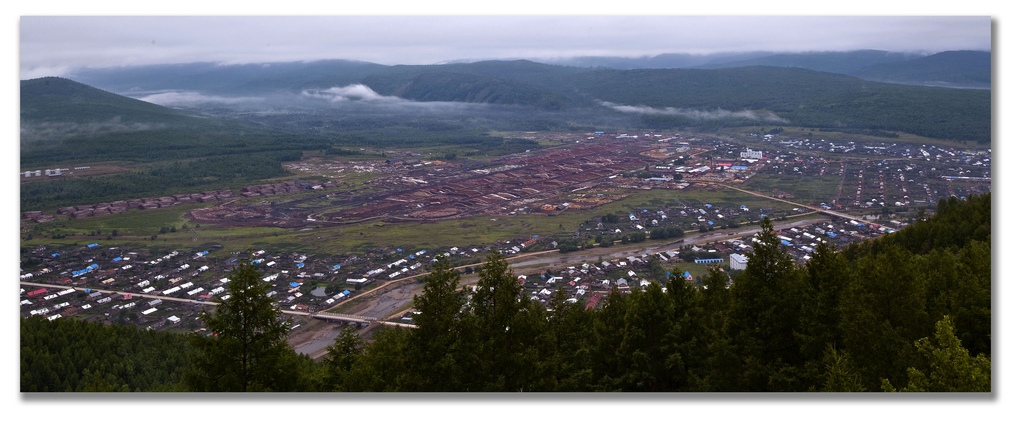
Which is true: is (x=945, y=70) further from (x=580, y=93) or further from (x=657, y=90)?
(x=580, y=93)

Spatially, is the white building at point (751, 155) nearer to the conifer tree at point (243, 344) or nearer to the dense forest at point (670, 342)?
the dense forest at point (670, 342)

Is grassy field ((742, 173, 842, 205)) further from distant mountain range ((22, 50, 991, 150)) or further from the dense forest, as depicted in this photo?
the dense forest

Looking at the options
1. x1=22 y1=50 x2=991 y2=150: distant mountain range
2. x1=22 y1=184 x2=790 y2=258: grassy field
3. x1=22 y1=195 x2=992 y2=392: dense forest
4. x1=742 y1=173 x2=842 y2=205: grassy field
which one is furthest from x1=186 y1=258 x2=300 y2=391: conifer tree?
x1=742 y1=173 x2=842 y2=205: grassy field

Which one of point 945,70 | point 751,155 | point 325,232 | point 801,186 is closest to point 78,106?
point 325,232

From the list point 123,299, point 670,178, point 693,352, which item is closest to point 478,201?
point 670,178

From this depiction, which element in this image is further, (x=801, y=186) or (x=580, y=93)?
(x=580, y=93)

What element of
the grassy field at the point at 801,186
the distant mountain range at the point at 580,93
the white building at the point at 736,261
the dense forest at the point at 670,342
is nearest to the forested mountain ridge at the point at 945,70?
the distant mountain range at the point at 580,93
